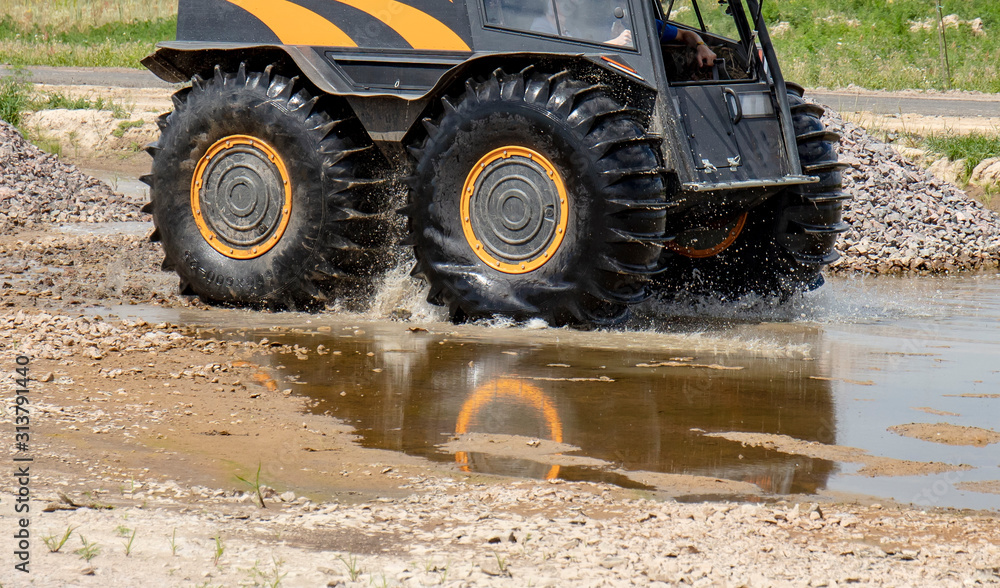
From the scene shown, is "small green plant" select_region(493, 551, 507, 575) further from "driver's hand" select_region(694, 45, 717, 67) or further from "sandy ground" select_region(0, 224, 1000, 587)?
"driver's hand" select_region(694, 45, 717, 67)

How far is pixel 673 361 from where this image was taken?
19.5 ft

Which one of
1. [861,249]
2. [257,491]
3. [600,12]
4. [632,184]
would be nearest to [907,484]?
[257,491]

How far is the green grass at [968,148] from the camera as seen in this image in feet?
41.8

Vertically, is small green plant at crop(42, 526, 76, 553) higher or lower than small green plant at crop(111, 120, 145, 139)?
lower

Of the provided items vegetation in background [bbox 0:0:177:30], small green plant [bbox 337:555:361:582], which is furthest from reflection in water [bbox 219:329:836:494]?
vegetation in background [bbox 0:0:177:30]

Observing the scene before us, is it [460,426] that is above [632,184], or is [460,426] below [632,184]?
below

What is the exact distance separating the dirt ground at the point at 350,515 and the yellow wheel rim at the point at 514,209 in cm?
196

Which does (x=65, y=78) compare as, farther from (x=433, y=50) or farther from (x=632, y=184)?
(x=632, y=184)

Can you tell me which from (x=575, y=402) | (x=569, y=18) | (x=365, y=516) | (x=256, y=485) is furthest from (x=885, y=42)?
(x=365, y=516)

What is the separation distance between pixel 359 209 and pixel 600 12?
1.94 metres

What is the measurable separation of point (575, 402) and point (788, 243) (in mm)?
3044

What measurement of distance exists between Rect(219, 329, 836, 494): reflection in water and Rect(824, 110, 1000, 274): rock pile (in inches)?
175

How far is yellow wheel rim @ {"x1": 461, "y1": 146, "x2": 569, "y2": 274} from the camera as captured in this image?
6621mm

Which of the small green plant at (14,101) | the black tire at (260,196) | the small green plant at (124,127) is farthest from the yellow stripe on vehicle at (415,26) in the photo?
the small green plant at (14,101)
